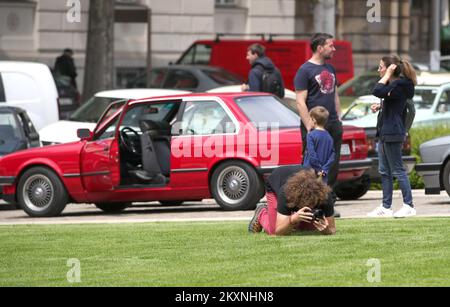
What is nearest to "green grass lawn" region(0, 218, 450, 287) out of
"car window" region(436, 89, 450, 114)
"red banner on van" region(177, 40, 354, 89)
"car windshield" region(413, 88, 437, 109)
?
"car window" region(436, 89, 450, 114)

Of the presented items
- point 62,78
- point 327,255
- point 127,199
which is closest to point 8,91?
point 127,199

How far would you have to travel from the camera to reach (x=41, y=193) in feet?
58.0

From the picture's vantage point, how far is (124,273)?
1103 centimetres

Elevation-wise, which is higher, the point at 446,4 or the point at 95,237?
the point at 446,4

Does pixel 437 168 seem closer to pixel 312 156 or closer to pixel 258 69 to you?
pixel 312 156

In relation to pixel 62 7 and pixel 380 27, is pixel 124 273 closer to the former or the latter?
pixel 62 7

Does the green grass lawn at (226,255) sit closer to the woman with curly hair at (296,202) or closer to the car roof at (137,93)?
the woman with curly hair at (296,202)

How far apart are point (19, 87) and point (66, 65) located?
455 inches

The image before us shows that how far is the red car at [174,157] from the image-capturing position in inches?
666

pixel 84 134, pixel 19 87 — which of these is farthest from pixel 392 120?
pixel 19 87

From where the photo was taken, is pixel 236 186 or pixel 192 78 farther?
pixel 192 78

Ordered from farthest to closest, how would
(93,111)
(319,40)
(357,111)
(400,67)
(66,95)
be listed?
(66,95), (93,111), (357,111), (319,40), (400,67)

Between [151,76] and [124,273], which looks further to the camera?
[151,76]
